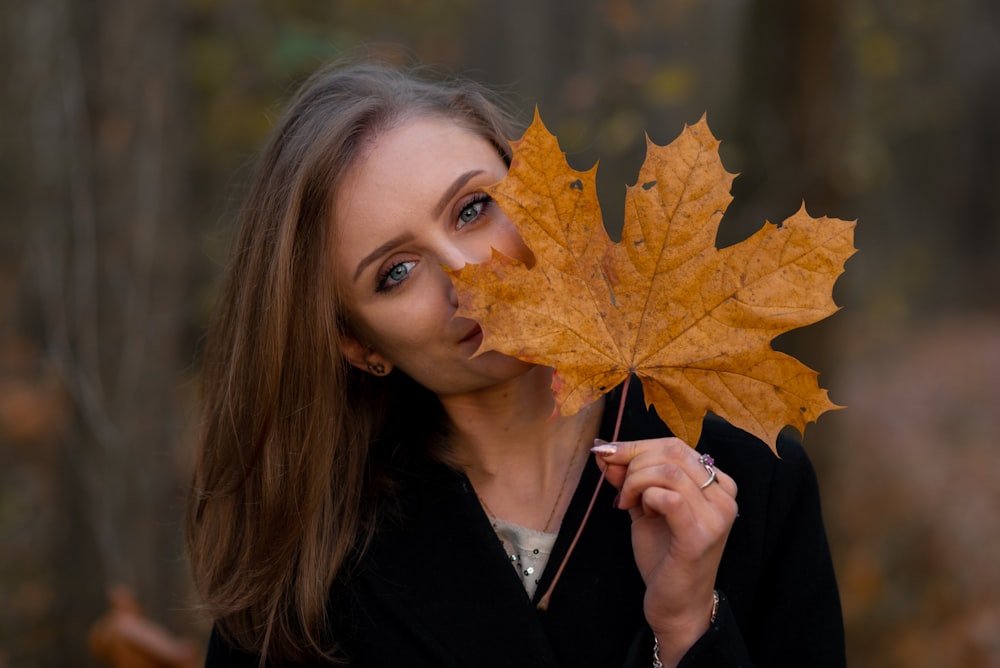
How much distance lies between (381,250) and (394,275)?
7 centimetres

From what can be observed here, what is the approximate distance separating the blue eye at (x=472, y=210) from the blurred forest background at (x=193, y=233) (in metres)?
0.94

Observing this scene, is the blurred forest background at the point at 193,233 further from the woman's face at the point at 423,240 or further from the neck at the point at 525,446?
the neck at the point at 525,446

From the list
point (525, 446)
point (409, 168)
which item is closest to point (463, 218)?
point (409, 168)

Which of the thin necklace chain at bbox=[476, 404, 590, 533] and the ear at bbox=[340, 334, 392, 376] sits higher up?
the ear at bbox=[340, 334, 392, 376]

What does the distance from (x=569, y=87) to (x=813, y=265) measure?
3.89 metres

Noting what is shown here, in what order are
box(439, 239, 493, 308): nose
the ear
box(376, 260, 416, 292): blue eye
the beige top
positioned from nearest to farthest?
box(439, 239, 493, 308): nose, box(376, 260, 416, 292): blue eye, the beige top, the ear

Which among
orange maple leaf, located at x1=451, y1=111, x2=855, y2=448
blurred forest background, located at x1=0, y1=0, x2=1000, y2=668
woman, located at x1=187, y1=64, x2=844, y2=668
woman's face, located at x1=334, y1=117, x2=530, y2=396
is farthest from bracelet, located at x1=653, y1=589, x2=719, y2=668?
blurred forest background, located at x1=0, y1=0, x2=1000, y2=668

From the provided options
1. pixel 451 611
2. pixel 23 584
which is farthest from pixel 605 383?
pixel 23 584

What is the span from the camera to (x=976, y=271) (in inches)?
778

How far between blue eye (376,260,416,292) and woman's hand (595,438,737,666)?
2.06 feet

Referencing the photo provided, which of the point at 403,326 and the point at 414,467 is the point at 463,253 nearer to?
the point at 403,326

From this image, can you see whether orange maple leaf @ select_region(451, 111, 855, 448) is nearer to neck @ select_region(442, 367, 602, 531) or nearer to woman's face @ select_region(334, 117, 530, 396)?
woman's face @ select_region(334, 117, 530, 396)

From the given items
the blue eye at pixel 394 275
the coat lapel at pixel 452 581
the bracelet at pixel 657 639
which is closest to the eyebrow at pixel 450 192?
the blue eye at pixel 394 275

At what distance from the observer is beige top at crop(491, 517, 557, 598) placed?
2.20 m
